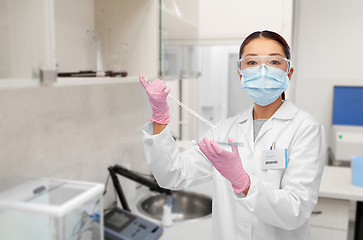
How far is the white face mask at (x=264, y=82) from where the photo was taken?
119cm

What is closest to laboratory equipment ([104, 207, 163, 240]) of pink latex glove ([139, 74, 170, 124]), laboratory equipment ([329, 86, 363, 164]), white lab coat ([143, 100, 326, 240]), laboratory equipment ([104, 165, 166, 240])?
laboratory equipment ([104, 165, 166, 240])

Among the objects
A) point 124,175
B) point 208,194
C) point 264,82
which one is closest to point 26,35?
point 264,82

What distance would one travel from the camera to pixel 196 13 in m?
2.14

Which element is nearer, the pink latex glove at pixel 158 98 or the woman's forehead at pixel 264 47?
the pink latex glove at pixel 158 98

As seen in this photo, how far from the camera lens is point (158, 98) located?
110 centimetres

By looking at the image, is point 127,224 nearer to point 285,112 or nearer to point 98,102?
point 98,102

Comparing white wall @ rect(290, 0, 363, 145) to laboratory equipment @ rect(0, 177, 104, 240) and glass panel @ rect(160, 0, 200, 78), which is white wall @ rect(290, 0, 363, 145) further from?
laboratory equipment @ rect(0, 177, 104, 240)

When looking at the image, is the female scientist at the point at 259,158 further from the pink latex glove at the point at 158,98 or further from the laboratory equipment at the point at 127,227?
the laboratory equipment at the point at 127,227

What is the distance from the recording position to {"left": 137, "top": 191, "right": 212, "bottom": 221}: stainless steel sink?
2.11m

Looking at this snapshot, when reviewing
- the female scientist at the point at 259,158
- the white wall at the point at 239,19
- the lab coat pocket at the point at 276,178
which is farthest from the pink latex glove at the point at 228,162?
the white wall at the point at 239,19

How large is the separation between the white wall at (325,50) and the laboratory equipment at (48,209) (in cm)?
336

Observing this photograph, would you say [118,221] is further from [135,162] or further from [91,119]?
[135,162]

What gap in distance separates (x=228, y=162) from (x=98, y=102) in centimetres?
99

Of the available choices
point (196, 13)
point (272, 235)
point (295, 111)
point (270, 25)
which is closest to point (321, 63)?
point (270, 25)
